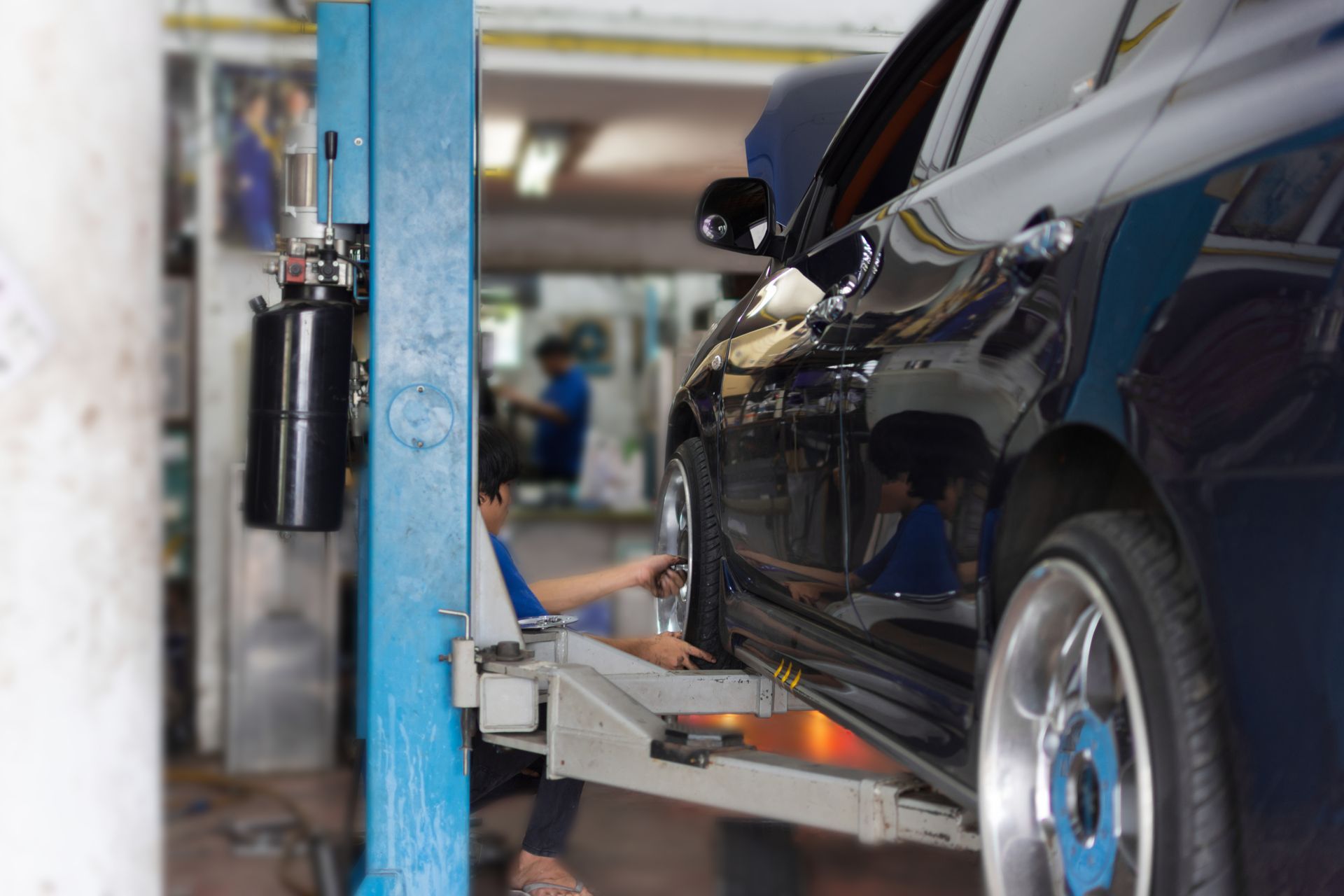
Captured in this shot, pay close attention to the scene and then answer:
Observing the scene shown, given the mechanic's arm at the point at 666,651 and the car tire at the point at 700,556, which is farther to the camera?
the mechanic's arm at the point at 666,651

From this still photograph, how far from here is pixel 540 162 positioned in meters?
8.30

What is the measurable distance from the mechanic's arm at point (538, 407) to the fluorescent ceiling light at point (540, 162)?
1.38 meters

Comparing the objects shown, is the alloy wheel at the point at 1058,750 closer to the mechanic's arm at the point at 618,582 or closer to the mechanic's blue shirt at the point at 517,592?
the mechanic's blue shirt at the point at 517,592

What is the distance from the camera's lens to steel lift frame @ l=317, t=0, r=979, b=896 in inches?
89.4

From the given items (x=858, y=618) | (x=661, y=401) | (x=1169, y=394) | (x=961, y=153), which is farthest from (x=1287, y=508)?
(x=661, y=401)

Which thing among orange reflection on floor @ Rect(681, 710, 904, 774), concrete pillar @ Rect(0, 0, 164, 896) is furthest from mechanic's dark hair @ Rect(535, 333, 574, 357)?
concrete pillar @ Rect(0, 0, 164, 896)

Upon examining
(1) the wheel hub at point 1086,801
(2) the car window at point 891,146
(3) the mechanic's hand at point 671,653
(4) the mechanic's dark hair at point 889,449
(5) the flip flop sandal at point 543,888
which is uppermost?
(2) the car window at point 891,146

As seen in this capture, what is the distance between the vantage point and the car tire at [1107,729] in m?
1.12

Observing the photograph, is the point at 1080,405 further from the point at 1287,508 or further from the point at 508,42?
the point at 508,42

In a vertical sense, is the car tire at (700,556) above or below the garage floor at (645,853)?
above

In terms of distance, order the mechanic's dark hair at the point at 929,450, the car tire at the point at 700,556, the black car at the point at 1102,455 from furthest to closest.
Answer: the car tire at the point at 700,556 → the mechanic's dark hair at the point at 929,450 → the black car at the point at 1102,455

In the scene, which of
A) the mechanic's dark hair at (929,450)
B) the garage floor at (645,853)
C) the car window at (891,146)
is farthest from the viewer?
the garage floor at (645,853)

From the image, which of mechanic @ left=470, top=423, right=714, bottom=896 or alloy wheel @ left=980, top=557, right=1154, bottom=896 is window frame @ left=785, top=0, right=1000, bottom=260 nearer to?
mechanic @ left=470, top=423, right=714, bottom=896

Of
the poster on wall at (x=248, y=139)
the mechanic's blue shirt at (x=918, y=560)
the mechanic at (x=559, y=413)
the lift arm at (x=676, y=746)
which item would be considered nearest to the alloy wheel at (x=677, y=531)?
the lift arm at (x=676, y=746)
